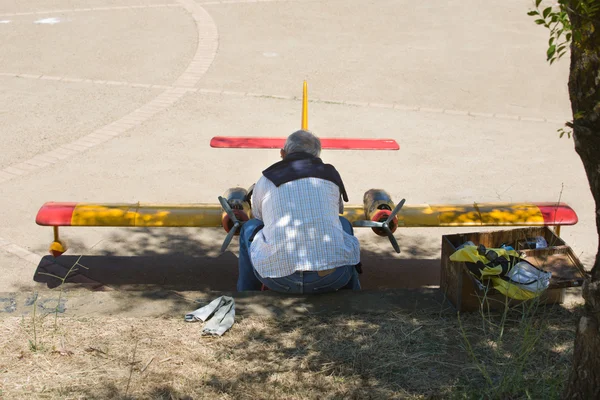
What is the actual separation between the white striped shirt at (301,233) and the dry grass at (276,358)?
0.37 m

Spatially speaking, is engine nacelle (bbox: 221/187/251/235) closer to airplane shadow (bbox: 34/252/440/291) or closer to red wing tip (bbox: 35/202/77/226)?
airplane shadow (bbox: 34/252/440/291)

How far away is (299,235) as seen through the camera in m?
5.03

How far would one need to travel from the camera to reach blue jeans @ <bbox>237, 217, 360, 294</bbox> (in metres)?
5.10

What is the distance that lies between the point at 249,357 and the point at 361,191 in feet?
14.7

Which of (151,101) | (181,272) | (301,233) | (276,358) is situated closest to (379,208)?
(301,233)

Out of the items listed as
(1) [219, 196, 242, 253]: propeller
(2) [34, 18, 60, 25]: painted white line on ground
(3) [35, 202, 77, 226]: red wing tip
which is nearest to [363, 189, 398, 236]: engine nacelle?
(1) [219, 196, 242, 253]: propeller

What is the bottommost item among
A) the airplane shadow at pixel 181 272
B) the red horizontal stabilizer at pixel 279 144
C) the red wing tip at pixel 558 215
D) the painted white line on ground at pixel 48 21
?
the airplane shadow at pixel 181 272

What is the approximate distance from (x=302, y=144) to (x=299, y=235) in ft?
2.88

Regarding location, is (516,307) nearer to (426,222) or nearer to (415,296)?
(415,296)

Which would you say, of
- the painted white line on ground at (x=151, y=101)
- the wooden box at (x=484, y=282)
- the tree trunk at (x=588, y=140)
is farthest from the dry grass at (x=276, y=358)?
the painted white line on ground at (x=151, y=101)

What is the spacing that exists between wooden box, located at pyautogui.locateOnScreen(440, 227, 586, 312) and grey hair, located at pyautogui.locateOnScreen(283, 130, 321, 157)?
117cm

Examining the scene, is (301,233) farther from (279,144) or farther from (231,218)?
(279,144)

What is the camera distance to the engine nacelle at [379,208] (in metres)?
6.18

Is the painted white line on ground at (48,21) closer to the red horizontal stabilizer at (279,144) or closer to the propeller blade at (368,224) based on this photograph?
the red horizontal stabilizer at (279,144)
